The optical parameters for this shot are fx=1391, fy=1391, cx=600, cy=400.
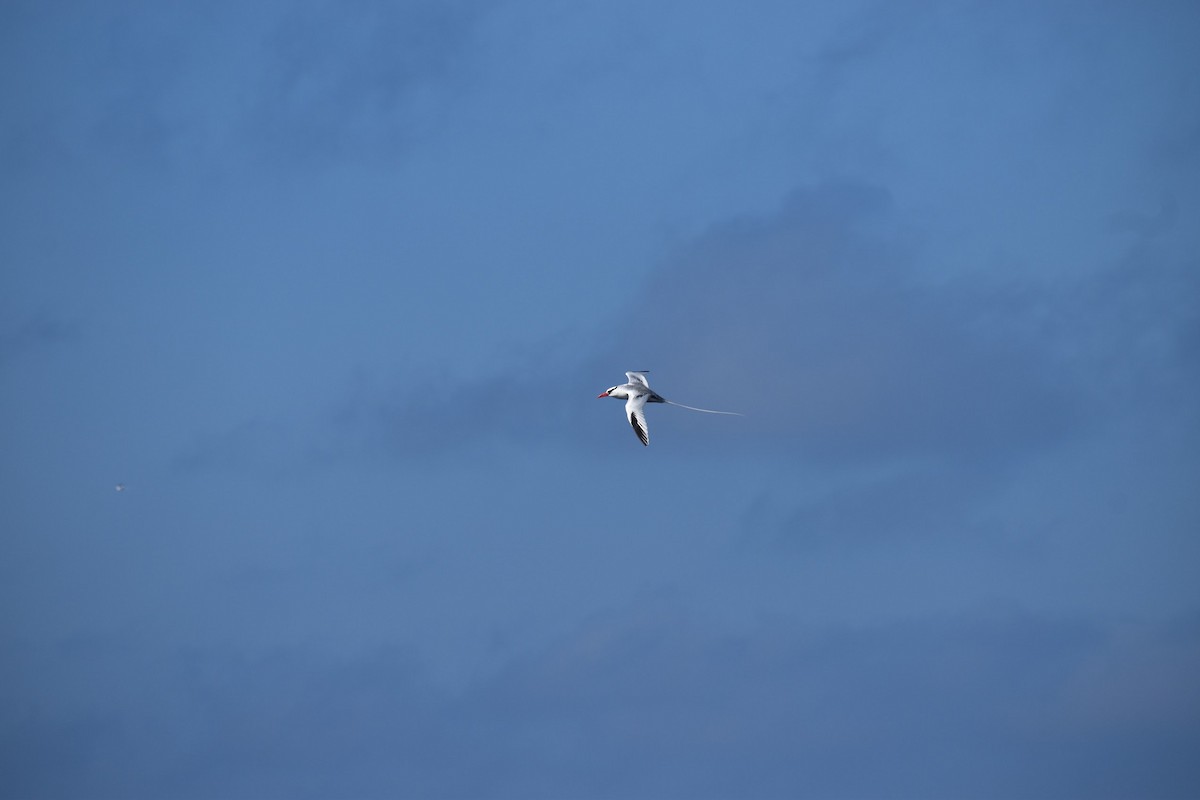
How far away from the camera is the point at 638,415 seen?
100 m

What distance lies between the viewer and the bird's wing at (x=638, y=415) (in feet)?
323

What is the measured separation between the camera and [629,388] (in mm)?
104625

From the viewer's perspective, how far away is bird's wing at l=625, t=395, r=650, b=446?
98.4 metres

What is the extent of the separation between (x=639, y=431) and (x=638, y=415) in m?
1.92

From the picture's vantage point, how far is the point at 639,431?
9888cm

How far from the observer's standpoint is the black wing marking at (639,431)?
9760cm

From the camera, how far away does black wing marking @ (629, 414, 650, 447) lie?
9760cm
